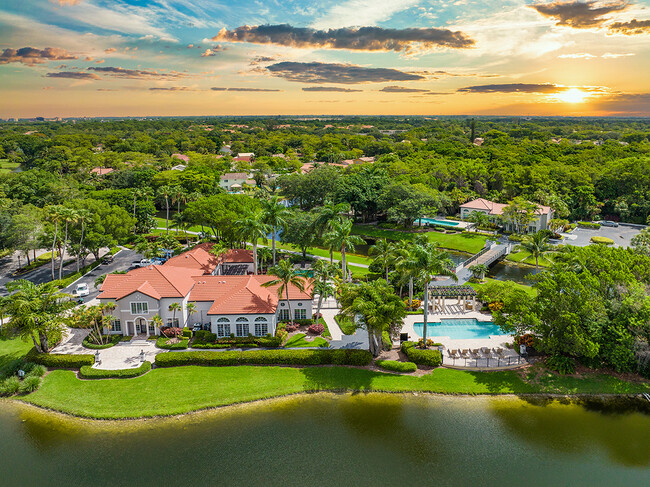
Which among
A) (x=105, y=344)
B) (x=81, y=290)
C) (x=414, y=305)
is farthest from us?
(x=81, y=290)

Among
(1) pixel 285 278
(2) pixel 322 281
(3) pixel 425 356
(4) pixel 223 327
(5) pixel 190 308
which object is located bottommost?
(3) pixel 425 356

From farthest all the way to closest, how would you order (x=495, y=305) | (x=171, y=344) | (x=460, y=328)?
(x=495, y=305) < (x=460, y=328) < (x=171, y=344)

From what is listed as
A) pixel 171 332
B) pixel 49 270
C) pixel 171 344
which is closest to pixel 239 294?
pixel 171 332

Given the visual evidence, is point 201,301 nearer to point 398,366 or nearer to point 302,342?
point 302,342

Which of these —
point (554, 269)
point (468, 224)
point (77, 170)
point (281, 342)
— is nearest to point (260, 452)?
point (281, 342)

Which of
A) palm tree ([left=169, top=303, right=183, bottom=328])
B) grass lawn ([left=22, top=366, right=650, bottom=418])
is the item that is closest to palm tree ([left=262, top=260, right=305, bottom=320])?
palm tree ([left=169, top=303, right=183, bottom=328])

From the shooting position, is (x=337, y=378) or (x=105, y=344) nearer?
(x=337, y=378)

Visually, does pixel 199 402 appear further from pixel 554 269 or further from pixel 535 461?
pixel 554 269
